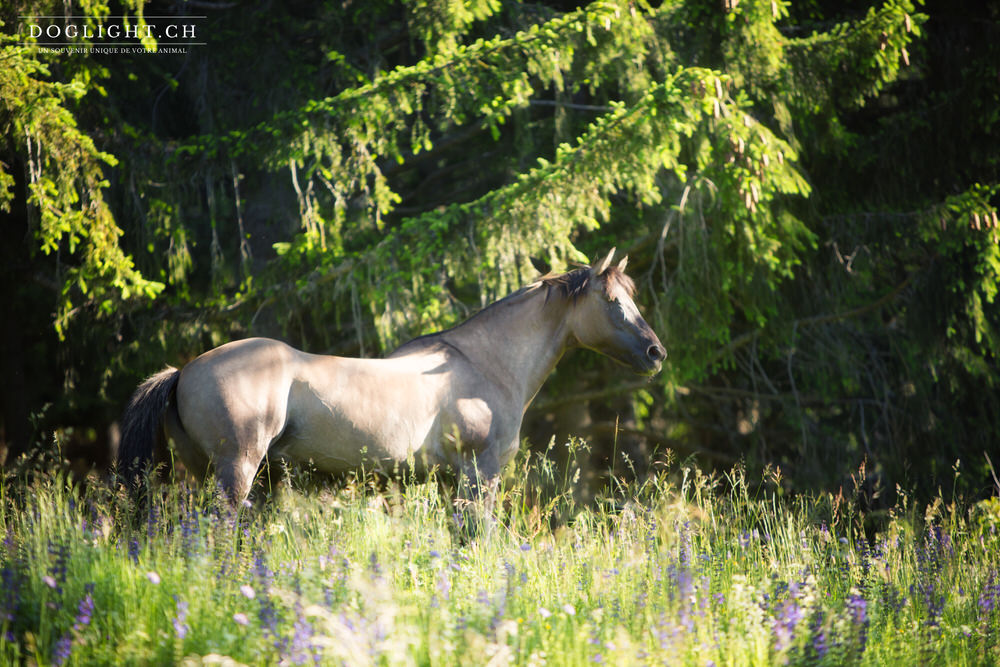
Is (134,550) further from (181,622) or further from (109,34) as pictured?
(109,34)

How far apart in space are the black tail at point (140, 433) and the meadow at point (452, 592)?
215 mm

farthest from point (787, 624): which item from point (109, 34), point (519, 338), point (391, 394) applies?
point (109, 34)

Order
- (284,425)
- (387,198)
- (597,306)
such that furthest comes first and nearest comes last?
(387,198) → (597,306) → (284,425)

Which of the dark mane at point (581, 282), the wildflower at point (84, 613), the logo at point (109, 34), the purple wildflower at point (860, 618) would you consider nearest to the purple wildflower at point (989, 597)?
the purple wildflower at point (860, 618)

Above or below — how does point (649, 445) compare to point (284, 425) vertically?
below

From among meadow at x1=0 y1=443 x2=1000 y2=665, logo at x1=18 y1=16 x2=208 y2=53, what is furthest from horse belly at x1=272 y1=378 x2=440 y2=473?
logo at x1=18 y1=16 x2=208 y2=53

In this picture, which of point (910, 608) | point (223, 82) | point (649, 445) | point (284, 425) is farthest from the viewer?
point (649, 445)

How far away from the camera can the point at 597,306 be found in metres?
5.96

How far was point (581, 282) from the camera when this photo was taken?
6.01m

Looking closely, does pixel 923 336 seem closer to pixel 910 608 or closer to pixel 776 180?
pixel 776 180

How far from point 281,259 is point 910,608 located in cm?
642

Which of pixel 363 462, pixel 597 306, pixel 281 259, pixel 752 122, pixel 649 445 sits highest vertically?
pixel 752 122

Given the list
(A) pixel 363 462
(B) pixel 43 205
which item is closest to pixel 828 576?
(A) pixel 363 462

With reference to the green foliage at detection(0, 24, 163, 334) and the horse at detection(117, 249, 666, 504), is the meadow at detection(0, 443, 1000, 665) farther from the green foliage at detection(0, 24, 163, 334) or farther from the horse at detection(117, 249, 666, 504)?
the green foliage at detection(0, 24, 163, 334)
